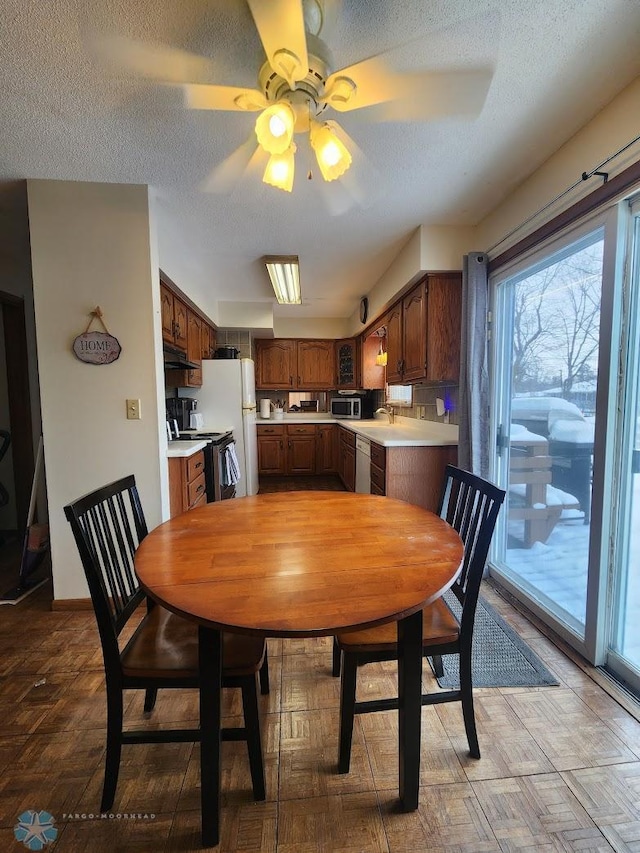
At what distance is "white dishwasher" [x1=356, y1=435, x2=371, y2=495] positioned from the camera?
3320mm

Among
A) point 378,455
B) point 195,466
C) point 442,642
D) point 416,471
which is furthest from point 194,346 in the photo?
point 442,642

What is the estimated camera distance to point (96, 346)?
84.1 inches

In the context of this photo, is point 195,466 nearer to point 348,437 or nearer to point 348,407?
point 348,437

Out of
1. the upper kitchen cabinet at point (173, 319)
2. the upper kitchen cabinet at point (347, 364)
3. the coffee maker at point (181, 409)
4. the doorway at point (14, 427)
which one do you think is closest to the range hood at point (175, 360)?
the upper kitchen cabinet at point (173, 319)

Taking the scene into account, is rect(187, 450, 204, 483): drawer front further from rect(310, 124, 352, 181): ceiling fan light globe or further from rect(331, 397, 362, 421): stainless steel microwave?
rect(331, 397, 362, 421): stainless steel microwave

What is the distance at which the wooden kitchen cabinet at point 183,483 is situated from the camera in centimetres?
246

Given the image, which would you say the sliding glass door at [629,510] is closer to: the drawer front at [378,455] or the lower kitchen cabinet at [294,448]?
the drawer front at [378,455]

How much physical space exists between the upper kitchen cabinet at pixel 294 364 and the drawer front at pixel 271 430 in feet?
1.98

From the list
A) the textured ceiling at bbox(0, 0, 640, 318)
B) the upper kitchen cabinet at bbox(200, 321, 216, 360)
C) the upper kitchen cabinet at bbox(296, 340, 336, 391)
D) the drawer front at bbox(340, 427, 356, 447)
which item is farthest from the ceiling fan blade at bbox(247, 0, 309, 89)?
the upper kitchen cabinet at bbox(296, 340, 336, 391)

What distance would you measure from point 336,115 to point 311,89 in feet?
1.54

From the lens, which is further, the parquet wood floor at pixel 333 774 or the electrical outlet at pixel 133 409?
the electrical outlet at pixel 133 409

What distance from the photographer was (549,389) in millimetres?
2076

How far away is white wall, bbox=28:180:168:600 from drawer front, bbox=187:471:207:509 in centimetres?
41

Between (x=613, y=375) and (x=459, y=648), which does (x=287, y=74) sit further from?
(x=459, y=648)
